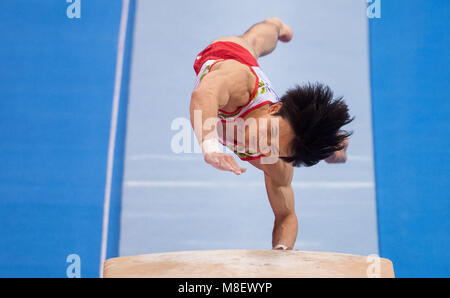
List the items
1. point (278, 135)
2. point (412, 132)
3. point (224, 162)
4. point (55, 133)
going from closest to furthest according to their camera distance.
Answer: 1. point (224, 162)
2. point (278, 135)
3. point (55, 133)
4. point (412, 132)

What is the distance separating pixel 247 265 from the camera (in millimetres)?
910

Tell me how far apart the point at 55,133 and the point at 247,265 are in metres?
1.46

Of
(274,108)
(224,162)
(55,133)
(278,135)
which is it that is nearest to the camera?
(224,162)

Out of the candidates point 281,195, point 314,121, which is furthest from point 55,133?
point 314,121

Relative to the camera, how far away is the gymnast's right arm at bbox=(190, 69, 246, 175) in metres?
0.83

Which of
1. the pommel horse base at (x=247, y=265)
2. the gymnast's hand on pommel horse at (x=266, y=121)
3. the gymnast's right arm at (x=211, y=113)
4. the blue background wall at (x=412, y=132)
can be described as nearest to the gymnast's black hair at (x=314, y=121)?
the gymnast's hand on pommel horse at (x=266, y=121)

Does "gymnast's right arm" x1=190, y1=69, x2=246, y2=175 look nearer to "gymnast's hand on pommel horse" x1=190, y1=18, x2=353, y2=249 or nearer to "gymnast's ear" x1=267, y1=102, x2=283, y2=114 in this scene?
"gymnast's hand on pommel horse" x1=190, y1=18, x2=353, y2=249

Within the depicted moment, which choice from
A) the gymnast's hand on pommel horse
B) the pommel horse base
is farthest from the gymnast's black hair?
the pommel horse base

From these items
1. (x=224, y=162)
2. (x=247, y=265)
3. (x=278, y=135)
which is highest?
(x=278, y=135)

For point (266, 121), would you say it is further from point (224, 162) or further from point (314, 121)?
point (224, 162)

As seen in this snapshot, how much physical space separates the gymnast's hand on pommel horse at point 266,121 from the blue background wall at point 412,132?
2.41 ft

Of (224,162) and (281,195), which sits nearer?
(224,162)

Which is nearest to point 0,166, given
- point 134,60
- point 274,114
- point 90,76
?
point 90,76
